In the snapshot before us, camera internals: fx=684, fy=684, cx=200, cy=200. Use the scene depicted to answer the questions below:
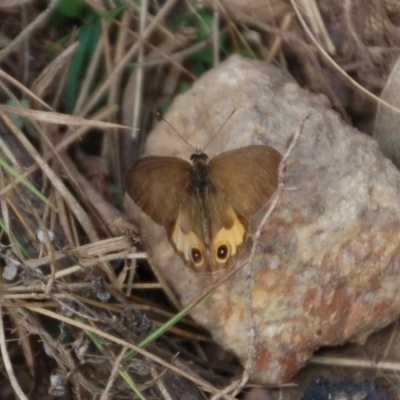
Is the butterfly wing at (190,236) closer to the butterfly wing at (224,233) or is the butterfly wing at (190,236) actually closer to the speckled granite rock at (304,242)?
the butterfly wing at (224,233)

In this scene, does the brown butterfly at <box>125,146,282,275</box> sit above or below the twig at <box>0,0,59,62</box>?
below

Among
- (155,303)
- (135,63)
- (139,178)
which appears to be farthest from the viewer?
→ (135,63)

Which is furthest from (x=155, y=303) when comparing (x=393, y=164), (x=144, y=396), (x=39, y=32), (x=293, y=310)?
(x=39, y=32)

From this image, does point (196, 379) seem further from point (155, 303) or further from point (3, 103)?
point (3, 103)

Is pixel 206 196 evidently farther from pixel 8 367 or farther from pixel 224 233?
pixel 8 367

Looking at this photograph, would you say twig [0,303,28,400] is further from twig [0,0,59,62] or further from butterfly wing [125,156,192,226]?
twig [0,0,59,62]

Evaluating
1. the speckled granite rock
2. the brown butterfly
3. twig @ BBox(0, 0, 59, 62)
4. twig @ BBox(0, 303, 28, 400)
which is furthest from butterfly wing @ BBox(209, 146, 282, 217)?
twig @ BBox(0, 0, 59, 62)

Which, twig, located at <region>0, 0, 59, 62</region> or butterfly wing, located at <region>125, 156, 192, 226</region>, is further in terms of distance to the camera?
twig, located at <region>0, 0, 59, 62</region>
